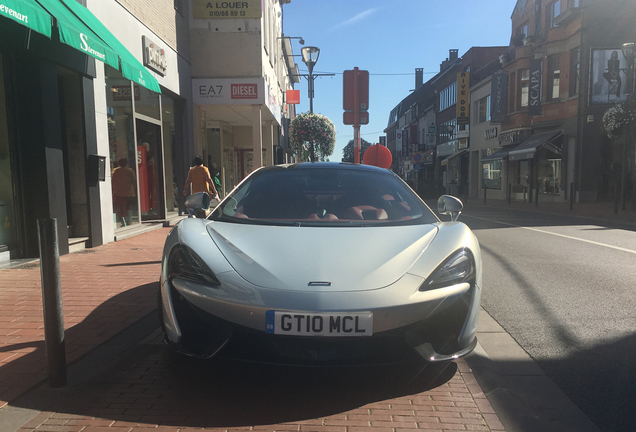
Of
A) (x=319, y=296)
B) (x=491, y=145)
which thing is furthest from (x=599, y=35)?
(x=319, y=296)

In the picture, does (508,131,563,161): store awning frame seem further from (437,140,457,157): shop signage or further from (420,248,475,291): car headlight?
(420,248,475,291): car headlight

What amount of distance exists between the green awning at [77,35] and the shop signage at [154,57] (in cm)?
362

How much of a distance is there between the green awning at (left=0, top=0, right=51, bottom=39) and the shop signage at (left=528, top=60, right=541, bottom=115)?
24.3 metres

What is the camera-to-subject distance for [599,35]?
877 inches

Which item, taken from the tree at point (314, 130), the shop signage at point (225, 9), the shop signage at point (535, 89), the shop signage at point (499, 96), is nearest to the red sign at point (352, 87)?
the shop signage at point (225, 9)

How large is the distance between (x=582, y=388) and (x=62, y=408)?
2.81 metres

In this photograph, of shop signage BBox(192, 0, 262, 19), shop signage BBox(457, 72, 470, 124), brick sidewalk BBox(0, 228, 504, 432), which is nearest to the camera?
brick sidewalk BBox(0, 228, 504, 432)

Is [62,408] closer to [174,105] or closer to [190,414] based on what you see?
[190,414]

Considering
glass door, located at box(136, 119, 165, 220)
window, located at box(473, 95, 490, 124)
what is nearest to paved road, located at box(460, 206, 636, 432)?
glass door, located at box(136, 119, 165, 220)

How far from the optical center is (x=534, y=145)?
24797mm

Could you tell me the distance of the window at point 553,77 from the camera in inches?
966

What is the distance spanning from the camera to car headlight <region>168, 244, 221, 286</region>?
259cm

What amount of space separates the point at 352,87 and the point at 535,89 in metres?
18.6

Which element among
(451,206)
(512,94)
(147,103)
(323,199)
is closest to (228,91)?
(147,103)
